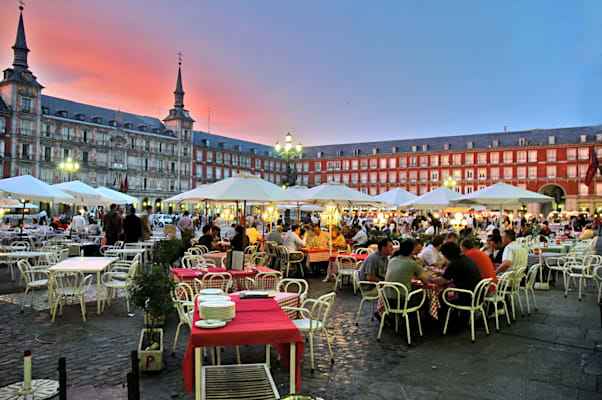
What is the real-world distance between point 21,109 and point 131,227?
109 feet

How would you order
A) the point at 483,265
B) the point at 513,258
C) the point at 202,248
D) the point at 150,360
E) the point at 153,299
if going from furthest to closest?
the point at 202,248 < the point at 513,258 < the point at 483,265 < the point at 153,299 < the point at 150,360

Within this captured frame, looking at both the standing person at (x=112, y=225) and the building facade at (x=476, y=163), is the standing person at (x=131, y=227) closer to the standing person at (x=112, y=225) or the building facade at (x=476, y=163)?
the standing person at (x=112, y=225)

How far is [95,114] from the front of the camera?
44.1 meters

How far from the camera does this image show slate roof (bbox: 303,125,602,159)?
48.1m

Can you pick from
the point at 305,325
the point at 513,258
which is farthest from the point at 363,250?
the point at 305,325

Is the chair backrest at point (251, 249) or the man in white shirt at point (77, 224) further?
the man in white shirt at point (77, 224)

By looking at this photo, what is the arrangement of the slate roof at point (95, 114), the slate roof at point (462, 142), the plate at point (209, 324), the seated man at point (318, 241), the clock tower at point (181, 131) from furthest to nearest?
1. the clock tower at point (181, 131)
2. the slate roof at point (462, 142)
3. the slate roof at point (95, 114)
4. the seated man at point (318, 241)
5. the plate at point (209, 324)

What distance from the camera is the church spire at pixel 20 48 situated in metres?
36.4

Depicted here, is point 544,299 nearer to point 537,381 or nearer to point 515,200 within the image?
point 515,200

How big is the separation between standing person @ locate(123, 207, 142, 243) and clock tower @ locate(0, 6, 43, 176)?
104 ft

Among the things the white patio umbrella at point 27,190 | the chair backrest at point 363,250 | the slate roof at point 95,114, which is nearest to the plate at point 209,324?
the chair backrest at point 363,250

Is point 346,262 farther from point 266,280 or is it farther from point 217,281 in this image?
point 217,281

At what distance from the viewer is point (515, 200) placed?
956 cm

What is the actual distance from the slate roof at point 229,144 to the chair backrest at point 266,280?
49.7 metres
